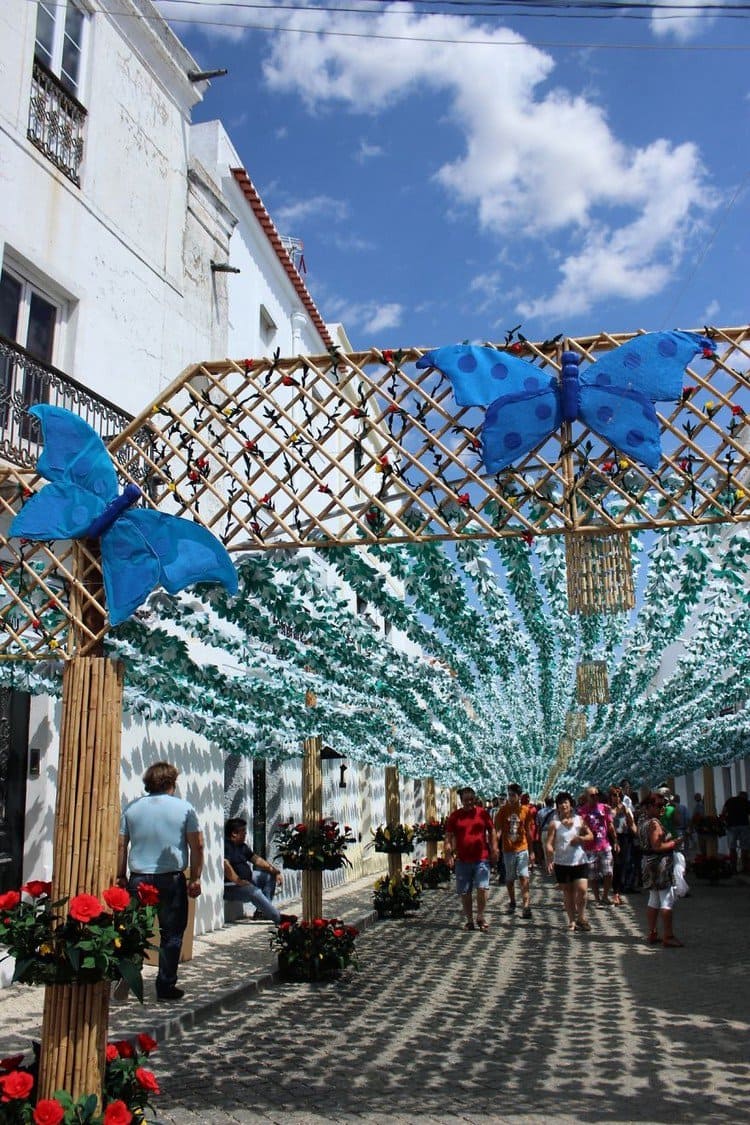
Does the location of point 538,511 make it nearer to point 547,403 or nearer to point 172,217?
point 547,403

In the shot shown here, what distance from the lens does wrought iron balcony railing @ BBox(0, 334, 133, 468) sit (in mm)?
8375

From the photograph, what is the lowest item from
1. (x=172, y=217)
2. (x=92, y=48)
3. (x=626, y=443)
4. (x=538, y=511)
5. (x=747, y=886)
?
(x=747, y=886)

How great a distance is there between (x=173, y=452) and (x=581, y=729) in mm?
17114

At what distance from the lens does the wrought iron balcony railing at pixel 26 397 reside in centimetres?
838

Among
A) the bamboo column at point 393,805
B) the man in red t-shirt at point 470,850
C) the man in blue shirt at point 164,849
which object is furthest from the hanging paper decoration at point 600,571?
the bamboo column at point 393,805

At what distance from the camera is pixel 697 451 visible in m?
4.34

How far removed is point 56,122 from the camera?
390 inches

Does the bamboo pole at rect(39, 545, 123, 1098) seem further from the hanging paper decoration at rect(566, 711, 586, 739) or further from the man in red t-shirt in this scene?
the hanging paper decoration at rect(566, 711, 586, 739)

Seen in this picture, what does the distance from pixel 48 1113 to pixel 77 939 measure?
58 centimetres

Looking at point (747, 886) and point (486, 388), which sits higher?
point (486, 388)

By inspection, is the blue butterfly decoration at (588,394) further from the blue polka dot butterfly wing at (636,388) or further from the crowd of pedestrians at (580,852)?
the crowd of pedestrians at (580,852)

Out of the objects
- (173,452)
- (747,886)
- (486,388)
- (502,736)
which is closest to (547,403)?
(486,388)

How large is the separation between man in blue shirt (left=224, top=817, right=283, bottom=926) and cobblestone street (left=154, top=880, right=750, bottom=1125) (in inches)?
47.1

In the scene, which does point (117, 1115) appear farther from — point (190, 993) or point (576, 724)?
point (576, 724)
